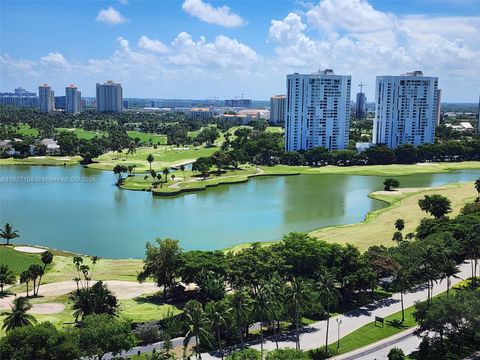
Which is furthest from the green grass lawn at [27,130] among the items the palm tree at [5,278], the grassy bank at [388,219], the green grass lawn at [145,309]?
the green grass lawn at [145,309]

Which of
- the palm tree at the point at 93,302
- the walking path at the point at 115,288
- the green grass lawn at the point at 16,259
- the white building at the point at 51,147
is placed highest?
the white building at the point at 51,147

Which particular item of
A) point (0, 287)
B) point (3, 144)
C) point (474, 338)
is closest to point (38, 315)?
point (0, 287)

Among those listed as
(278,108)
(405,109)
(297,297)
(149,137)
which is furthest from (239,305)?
(278,108)

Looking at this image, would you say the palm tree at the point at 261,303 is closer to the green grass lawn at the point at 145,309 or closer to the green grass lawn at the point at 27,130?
the green grass lawn at the point at 145,309

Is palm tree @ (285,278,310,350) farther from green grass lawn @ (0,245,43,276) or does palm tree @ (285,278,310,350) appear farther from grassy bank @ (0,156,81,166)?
grassy bank @ (0,156,81,166)

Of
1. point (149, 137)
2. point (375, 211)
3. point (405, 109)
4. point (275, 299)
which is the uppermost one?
point (405, 109)

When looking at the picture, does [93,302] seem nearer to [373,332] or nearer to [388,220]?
[373,332]
